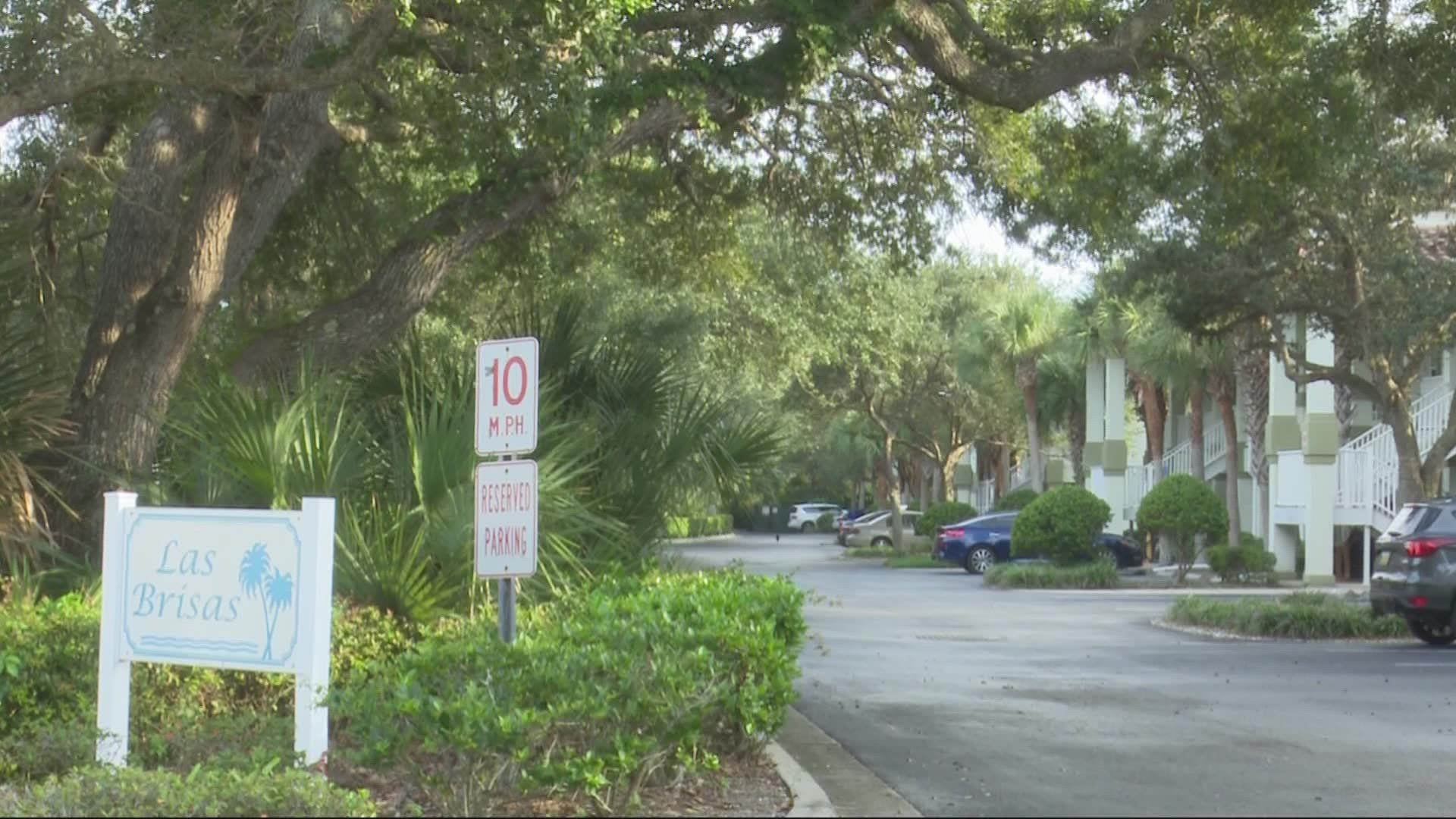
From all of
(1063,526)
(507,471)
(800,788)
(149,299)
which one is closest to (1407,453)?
Answer: (1063,526)

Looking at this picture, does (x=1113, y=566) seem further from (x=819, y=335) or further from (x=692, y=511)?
(x=692, y=511)

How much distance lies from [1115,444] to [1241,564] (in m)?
13.0

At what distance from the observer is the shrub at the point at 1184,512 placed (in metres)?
32.9

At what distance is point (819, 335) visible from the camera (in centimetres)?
3041

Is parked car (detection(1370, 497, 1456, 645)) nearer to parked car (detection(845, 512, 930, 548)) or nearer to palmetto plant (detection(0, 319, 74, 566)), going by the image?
palmetto plant (detection(0, 319, 74, 566))

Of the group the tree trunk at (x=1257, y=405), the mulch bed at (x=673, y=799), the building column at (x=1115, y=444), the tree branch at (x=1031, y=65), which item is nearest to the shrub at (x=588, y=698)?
the mulch bed at (x=673, y=799)

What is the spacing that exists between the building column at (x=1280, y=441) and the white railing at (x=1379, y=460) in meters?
1.13

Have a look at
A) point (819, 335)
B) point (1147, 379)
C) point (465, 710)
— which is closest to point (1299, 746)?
point (465, 710)

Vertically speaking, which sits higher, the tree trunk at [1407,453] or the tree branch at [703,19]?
the tree branch at [703,19]

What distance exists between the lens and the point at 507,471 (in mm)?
8039

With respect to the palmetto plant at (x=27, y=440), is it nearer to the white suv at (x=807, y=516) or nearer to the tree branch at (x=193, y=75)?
the tree branch at (x=193, y=75)

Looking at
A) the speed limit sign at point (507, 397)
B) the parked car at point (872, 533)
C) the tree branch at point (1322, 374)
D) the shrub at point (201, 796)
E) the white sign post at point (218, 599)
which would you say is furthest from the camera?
the parked car at point (872, 533)

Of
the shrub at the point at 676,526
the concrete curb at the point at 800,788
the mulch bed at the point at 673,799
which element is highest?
the shrub at the point at 676,526

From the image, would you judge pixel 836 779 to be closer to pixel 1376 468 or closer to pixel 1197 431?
pixel 1376 468
